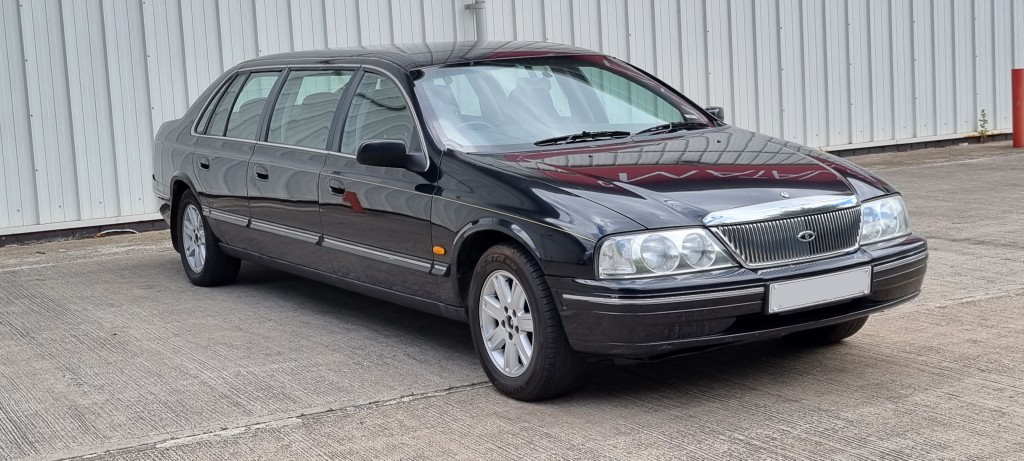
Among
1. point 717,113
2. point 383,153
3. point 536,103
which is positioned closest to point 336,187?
point 383,153

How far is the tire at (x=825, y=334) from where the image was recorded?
5.43 m

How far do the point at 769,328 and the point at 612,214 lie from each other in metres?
0.73

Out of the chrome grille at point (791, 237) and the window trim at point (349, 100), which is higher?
the window trim at point (349, 100)

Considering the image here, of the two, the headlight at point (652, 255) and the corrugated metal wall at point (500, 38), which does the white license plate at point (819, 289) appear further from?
the corrugated metal wall at point (500, 38)

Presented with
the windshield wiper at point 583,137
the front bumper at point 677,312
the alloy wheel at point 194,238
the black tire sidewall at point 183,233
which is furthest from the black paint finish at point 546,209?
the alloy wheel at point 194,238

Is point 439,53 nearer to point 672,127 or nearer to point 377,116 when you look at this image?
point 377,116

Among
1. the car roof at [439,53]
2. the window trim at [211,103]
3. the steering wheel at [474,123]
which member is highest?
the car roof at [439,53]

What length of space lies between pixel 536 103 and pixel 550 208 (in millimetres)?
1238

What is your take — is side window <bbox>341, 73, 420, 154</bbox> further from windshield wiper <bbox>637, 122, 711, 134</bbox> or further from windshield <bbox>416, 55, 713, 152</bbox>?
windshield wiper <bbox>637, 122, 711, 134</bbox>

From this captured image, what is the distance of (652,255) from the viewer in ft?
14.6

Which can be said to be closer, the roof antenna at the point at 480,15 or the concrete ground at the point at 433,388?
the concrete ground at the point at 433,388

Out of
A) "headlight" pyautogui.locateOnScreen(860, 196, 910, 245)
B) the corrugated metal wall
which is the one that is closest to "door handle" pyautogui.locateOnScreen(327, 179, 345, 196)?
"headlight" pyautogui.locateOnScreen(860, 196, 910, 245)

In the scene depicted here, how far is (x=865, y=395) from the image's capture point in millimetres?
4699

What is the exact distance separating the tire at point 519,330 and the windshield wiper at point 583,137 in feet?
2.49
